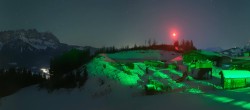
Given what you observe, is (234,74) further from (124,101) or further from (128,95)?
(124,101)

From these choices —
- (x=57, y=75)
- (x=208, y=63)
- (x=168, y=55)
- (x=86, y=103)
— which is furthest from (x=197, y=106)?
(x=168, y=55)

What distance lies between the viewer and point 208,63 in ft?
103

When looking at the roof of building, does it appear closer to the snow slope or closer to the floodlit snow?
the floodlit snow

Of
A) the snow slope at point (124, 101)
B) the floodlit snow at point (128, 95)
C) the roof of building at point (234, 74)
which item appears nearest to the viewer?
the snow slope at point (124, 101)

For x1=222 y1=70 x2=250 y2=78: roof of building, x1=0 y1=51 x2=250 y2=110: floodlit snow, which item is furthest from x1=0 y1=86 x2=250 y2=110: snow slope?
x1=222 y1=70 x2=250 y2=78: roof of building

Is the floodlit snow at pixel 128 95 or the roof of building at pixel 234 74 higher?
the roof of building at pixel 234 74

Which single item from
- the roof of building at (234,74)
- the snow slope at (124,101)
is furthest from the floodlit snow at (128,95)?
the roof of building at (234,74)

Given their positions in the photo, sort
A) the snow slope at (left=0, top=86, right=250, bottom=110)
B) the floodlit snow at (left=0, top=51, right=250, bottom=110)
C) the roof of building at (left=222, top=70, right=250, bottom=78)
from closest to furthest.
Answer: the snow slope at (left=0, top=86, right=250, bottom=110) → the floodlit snow at (left=0, top=51, right=250, bottom=110) → the roof of building at (left=222, top=70, right=250, bottom=78)

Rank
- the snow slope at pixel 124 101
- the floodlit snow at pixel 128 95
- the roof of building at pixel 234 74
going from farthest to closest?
1. the roof of building at pixel 234 74
2. the floodlit snow at pixel 128 95
3. the snow slope at pixel 124 101

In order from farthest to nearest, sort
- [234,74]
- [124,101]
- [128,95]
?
[234,74] < [128,95] < [124,101]

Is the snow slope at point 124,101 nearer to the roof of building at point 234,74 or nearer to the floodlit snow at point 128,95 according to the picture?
the floodlit snow at point 128,95

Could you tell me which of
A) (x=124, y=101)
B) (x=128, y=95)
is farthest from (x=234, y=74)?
(x=124, y=101)

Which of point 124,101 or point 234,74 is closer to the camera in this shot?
point 124,101

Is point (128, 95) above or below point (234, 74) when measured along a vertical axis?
below
